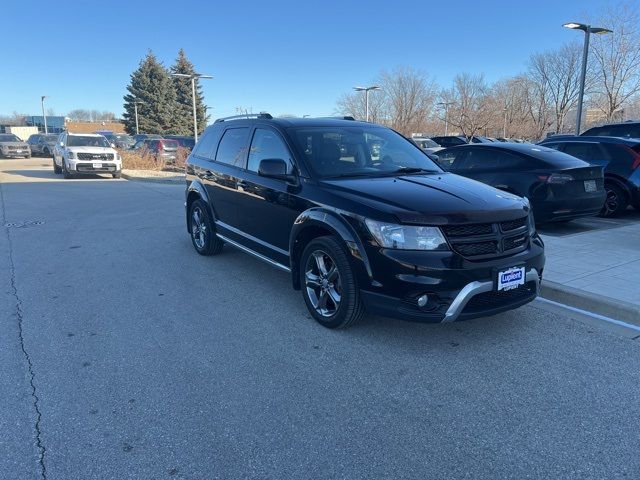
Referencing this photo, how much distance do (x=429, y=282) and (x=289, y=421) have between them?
144 centimetres

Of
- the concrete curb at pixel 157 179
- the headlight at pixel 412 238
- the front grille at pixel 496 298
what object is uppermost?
the headlight at pixel 412 238

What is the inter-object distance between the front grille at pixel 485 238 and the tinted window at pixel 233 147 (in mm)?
2980

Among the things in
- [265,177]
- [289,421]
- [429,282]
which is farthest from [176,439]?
[265,177]

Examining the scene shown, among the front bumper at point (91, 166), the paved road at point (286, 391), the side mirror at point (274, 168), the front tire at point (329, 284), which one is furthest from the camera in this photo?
the front bumper at point (91, 166)

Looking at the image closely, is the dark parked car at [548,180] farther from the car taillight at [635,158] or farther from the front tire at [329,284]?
the front tire at [329,284]

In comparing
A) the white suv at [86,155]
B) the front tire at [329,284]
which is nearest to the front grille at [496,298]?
the front tire at [329,284]

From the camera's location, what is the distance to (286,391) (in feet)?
11.0

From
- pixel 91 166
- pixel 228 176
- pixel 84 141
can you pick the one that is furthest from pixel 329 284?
pixel 84 141

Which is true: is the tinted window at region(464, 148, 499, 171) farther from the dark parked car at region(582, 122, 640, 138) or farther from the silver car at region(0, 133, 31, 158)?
the silver car at region(0, 133, 31, 158)

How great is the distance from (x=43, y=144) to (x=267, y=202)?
41.1m

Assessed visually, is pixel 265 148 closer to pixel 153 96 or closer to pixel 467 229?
pixel 467 229

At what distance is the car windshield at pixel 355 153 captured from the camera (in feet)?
15.8

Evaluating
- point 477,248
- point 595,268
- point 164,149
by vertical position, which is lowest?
point 595,268

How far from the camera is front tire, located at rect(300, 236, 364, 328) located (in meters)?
4.07
